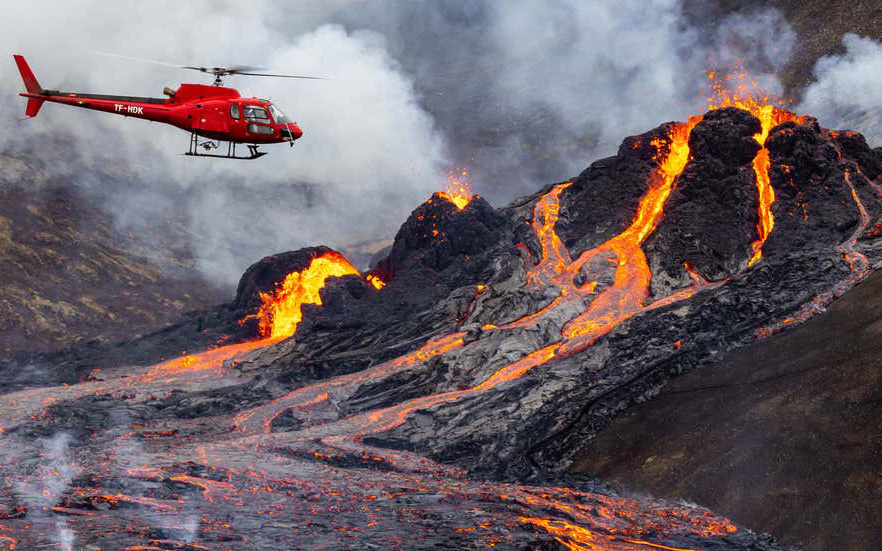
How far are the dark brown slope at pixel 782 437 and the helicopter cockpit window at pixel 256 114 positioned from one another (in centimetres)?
2360

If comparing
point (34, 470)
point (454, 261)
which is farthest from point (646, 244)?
point (34, 470)

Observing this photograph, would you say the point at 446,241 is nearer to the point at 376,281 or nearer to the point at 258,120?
the point at 376,281

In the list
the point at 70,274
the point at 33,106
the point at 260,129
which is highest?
the point at 70,274

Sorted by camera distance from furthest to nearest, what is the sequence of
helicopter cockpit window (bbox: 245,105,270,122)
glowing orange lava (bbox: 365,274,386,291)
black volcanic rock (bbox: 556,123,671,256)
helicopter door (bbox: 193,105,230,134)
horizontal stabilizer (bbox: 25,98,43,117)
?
glowing orange lava (bbox: 365,274,386,291)
black volcanic rock (bbox: 556,123,671,256)
horizontal stabilizer (bbox: 25,98,43,117)
helicopter cockpit window (bbox: 245,105,270,122)
helicopter door (bbox: 193,105,230,134)

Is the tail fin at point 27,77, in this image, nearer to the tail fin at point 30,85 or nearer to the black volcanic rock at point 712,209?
the tail fin at point 30,85

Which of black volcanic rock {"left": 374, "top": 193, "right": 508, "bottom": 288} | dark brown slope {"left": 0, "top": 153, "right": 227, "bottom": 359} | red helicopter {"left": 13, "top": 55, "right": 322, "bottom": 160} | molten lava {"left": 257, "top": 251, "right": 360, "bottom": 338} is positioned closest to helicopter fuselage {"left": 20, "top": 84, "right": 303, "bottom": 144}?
red helicopter {"left": 13, "top": 55, "right": 322, "bottom": 160}

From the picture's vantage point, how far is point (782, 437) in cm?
3428

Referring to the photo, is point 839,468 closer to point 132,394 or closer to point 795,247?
point 795,247

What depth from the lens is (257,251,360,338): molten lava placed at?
74.2 m

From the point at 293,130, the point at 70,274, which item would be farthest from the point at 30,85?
the point at 70,274

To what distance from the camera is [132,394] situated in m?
60.4

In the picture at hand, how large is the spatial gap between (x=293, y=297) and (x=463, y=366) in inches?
1019

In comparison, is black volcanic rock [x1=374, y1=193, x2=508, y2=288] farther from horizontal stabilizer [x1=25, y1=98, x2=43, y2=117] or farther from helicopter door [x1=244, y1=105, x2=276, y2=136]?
horizontal stabilizer [x1=25, y1=98, x2=43, y2=117]

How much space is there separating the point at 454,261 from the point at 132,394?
28.6 meters
